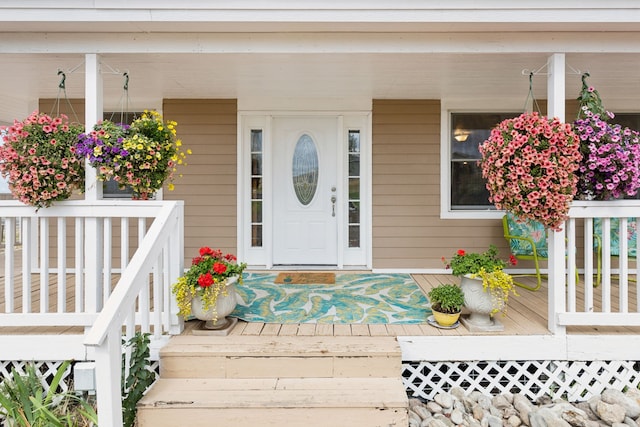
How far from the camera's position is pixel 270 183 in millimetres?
4672

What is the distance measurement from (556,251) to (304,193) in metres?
2.78

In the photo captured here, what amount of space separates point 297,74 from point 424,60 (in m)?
1.12

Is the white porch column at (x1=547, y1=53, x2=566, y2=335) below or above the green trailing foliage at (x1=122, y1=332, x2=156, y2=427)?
above

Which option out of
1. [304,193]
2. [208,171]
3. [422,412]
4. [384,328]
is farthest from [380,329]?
[208,171]

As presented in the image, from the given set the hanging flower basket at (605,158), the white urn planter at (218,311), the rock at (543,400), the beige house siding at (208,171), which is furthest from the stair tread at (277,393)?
the beige house siding at (208,171)

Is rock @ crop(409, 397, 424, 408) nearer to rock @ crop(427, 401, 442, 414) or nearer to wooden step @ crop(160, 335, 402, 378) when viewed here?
rock @ crop(427, 401, 442, 414)

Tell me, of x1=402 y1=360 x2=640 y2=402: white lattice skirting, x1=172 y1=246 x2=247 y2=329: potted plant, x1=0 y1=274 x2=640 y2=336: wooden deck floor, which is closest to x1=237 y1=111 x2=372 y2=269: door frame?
x1=0 y1=274 x2=640 y2=336: wooden deck floor

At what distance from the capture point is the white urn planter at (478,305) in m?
2.65

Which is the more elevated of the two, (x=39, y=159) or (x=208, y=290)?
(x=39, y=159)

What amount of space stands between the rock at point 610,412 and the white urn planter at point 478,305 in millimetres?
716

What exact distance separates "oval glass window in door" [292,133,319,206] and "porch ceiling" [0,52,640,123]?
1.55 ft

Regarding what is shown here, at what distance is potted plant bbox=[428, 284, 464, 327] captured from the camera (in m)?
2.72

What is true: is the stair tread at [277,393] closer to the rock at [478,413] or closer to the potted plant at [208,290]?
the potted plant at [208,290]

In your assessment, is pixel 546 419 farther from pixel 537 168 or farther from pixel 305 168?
pixel 305 168
